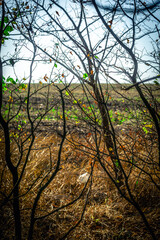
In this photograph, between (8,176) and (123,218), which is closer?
(123,218)

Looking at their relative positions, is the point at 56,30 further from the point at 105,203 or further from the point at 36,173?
the point at 105,203

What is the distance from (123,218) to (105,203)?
37cm

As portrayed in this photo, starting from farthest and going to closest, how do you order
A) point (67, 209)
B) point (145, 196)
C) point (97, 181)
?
point (97, 181)
point (145, 196)
point (67, 209)

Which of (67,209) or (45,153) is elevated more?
(45,153)

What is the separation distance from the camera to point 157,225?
161cm

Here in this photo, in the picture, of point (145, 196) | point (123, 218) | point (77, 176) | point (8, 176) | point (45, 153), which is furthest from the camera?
point (45, 153)

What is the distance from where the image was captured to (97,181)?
2445 mm

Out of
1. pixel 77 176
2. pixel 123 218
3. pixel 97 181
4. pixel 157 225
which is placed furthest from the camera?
pixel 77 176

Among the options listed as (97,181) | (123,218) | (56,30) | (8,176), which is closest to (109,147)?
(97,181)

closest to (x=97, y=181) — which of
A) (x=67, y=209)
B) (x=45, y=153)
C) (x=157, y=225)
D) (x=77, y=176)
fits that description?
(x=77, y=176)

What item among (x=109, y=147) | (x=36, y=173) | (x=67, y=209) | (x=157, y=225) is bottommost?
(x=157, y=225)

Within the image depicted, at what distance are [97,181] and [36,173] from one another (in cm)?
112

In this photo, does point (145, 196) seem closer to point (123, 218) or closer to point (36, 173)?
point (123, 218)

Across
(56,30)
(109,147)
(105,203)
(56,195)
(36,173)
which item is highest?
(56,30)
